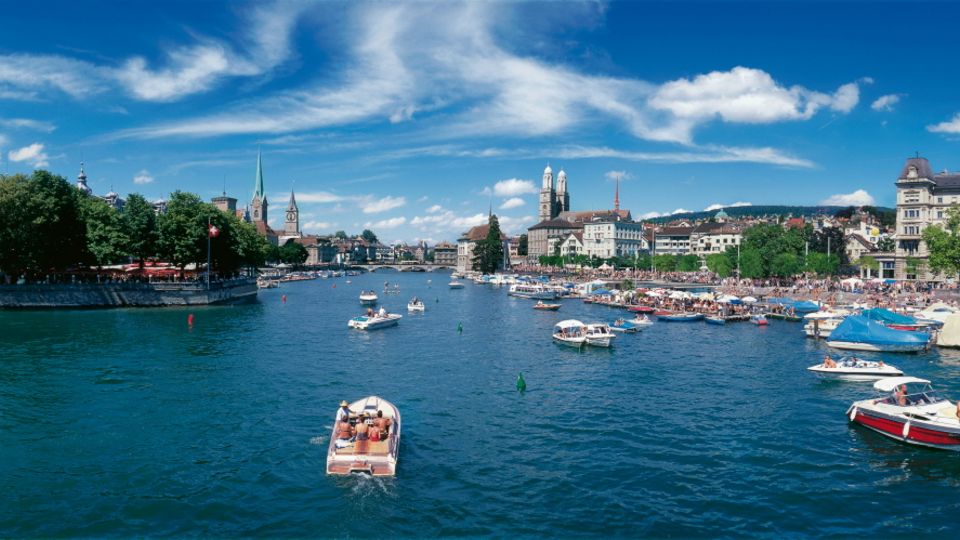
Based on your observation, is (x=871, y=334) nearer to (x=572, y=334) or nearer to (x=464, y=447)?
(x=572, y=334)

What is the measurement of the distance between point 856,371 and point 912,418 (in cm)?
1470

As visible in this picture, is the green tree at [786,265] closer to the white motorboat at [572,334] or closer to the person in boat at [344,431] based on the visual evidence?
the white motorboat at [572,334]

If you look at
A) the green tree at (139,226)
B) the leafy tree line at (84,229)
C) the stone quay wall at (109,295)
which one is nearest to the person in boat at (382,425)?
the leafy tree line at (84,229)

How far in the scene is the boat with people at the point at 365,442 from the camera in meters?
22.5

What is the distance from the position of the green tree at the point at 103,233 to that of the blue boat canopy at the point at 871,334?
272ft

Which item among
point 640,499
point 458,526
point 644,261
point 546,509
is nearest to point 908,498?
point 640,499

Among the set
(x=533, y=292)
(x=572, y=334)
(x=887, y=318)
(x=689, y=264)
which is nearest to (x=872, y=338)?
(x=887, y=318)

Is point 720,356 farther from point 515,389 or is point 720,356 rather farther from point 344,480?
point 344,480

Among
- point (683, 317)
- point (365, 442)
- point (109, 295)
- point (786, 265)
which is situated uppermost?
point (786, 265)

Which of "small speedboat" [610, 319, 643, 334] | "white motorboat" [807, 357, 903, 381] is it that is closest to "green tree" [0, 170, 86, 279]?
"small speedboat" [610, 319, 643, 334]

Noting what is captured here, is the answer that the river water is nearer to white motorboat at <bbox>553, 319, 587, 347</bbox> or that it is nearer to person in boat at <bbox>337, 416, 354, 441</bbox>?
person in boat at <bbox>337, 416, 354, 441</bbox>

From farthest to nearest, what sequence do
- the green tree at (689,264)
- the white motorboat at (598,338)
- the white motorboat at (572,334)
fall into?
the green tree at (689,264) → the white motorboat at (572,334) → the white motorboat at (598,338)

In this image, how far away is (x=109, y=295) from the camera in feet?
270

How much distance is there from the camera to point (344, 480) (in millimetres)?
22328
